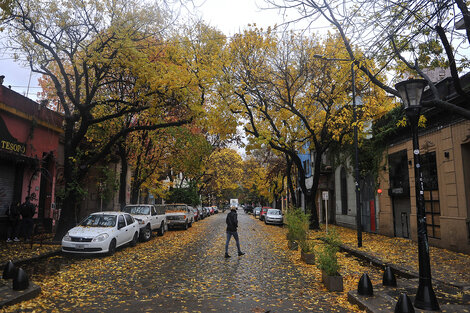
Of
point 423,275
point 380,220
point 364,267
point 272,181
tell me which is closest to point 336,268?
point 423,275

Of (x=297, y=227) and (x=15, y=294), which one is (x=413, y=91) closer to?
(x=297, y=227)

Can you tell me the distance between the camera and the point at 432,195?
15906 millimetres

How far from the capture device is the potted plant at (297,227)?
1193 cm

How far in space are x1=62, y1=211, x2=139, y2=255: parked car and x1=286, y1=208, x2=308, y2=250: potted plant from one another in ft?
22.2

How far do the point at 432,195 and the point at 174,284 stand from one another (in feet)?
43.7

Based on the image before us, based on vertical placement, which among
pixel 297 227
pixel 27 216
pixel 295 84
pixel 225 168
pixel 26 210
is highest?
pixel 295 84

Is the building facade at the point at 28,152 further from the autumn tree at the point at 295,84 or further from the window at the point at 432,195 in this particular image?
the window at the point at 432,195

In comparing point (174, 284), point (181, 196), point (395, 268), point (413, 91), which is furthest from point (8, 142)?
point (181, 196)

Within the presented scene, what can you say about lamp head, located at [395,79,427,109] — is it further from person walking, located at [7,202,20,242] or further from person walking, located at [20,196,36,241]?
person walking, located at [7,202,20,242]

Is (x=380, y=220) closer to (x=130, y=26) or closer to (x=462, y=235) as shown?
(x=462, y=235)

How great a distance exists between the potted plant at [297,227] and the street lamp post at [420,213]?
562cm

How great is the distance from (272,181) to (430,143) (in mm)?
27467

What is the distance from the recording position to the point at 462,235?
13.4 meters

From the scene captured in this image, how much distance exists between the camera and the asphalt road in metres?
6.39
